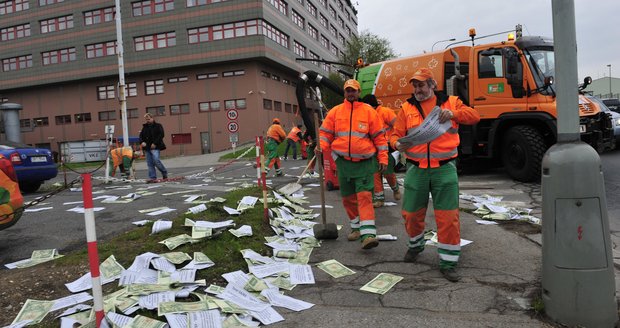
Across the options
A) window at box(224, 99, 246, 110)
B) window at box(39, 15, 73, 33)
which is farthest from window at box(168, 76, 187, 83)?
window at box(39, 15, 73, 33)

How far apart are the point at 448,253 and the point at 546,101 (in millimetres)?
6533

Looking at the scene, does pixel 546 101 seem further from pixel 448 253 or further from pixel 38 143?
pixel 38 143

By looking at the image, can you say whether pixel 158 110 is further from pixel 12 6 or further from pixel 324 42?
pixel 324 42

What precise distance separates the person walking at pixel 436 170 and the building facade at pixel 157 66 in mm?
31590

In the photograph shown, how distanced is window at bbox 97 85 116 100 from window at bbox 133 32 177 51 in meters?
5.03

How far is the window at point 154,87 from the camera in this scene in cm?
3894

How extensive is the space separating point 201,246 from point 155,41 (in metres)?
37.3

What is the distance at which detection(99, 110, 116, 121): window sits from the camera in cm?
4056

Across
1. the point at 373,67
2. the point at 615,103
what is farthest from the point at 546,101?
the point at 615,103

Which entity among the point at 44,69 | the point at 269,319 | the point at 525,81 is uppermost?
the point at 44,69

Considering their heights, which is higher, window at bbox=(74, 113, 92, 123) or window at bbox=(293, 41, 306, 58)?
window at bbox=(293, 41, 306, 58)

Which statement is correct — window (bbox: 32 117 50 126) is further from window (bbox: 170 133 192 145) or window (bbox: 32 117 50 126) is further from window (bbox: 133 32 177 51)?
window (bbox: 170 133 192 145)

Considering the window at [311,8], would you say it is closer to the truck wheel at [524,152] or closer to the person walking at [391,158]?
the truck wheel at [524,152]

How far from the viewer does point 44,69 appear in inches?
1634
